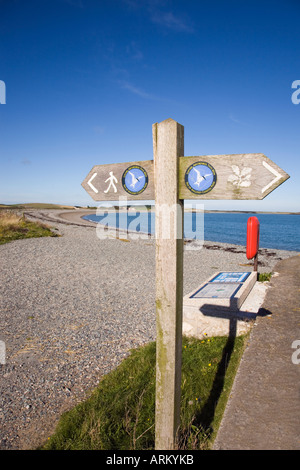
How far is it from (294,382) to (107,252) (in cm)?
1366

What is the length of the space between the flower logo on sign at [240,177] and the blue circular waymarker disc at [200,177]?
142mm

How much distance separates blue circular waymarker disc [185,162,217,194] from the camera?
2.26 m

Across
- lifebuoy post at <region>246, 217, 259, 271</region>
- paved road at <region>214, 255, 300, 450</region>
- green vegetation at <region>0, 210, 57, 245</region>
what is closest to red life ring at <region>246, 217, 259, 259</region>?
lifebuoy post at <region>246, 217, 259, 271</region>

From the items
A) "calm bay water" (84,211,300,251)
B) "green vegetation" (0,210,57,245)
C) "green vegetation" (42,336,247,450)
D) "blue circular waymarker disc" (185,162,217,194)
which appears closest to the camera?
"blue circular waymarker disc" (185,162,217,194)

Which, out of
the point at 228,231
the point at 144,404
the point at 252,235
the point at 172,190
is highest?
the point at 172,190

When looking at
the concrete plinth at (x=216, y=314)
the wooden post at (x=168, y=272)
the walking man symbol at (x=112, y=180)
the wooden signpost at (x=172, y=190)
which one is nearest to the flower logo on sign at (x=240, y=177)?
the wooden signpost at (x=172, y=190)

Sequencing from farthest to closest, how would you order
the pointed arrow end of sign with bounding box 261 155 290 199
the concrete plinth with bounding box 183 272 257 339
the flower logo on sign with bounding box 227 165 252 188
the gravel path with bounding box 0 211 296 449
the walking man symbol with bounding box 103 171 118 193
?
the concrete plinth with bounding box 183 272 257 339, the gravel path with bounding box 0 211 296 449, the walking man symbol with bounding box 103 171 118 193, the flower logo on sign with bounding box 227 165 252 188, the pointed arrow end of sign with bounding box 261 155 290 199

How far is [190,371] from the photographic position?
4.42 m

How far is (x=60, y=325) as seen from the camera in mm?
6668

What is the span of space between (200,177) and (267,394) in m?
2.37

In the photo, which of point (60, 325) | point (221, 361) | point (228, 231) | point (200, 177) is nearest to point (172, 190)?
point (200, 177)

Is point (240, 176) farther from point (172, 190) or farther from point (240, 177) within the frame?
point (172, 190)

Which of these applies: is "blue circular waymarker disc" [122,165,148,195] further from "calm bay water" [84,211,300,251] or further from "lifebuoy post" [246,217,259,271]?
"calm bay water" [84,211,300,251]
